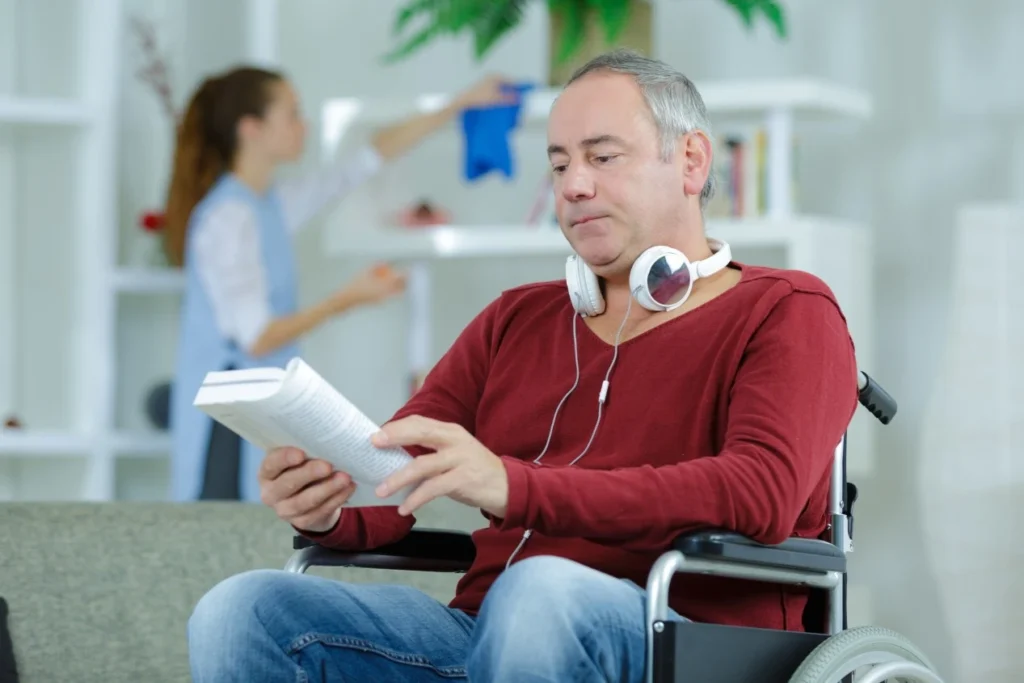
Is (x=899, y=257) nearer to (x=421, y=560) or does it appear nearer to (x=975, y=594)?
(x=975, y=594)

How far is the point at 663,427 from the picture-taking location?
5.29 ft

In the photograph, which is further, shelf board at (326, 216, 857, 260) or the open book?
shelf board at (326, 216, 857, 260)

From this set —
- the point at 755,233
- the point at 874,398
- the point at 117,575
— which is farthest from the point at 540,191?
the point at 874,398

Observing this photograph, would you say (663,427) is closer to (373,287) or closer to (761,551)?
(761,551)

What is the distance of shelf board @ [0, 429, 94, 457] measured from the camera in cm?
353

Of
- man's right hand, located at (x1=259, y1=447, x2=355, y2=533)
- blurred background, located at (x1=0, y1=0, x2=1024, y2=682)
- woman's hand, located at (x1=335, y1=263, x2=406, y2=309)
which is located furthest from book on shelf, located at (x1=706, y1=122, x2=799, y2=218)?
man's right hand, located at (x1=259, y1=447, x2=355, y2=533)

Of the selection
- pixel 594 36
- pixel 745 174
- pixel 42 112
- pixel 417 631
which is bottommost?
pixel 417 631

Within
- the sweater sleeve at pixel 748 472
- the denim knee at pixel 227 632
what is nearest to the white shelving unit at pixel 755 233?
the sweater sleeve at pixel 748 472

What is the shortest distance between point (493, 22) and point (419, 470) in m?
2.26

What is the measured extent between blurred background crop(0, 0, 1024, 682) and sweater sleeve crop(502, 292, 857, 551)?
163 cm

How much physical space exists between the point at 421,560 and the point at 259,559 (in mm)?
540

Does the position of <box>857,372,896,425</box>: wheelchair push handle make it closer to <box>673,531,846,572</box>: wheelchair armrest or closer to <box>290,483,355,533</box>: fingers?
<box>673,531,846,572</box>: wheelchair armrest

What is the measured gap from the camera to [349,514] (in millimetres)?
1714

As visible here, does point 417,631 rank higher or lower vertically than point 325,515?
lower
